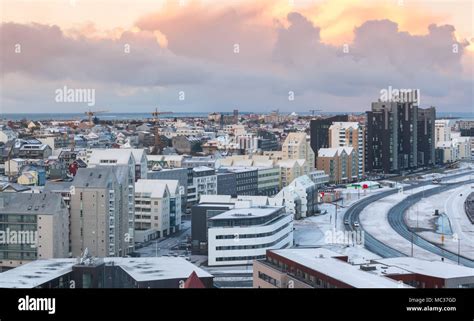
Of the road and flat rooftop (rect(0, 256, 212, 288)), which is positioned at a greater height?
flat rooftop (rect(0, 256, 212, 288))

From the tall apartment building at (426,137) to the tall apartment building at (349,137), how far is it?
12.9ft

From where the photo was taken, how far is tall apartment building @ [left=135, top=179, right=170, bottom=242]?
1109 centimetres

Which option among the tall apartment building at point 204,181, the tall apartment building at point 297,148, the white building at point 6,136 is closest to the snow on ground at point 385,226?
the tall apartment building at point 297,148

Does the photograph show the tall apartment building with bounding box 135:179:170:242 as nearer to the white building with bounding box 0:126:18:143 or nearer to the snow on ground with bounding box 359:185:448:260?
the snow on ground with bounding box 359:185:448:260

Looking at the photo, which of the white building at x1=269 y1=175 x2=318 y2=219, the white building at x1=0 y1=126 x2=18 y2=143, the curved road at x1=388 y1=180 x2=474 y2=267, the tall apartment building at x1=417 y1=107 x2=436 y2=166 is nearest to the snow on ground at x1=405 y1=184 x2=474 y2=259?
the curved road at x1=388 y1=180 x2=474 y2=267

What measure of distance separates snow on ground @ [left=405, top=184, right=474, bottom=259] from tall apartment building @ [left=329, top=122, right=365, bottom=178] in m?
4.47

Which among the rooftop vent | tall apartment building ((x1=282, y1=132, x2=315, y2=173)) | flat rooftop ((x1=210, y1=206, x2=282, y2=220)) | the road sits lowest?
the road

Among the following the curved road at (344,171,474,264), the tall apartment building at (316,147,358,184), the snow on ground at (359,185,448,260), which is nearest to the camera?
the curved road at (344,171,474,264)

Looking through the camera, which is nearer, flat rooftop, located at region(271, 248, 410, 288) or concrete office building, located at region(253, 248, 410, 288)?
flat rooftop, located at region(271, 248, 410, 288)

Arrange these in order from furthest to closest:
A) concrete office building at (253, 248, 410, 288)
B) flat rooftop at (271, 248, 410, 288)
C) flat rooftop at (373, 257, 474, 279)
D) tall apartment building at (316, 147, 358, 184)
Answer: tall apartment building at (316, 147, 358, 184)
flat rooftop at (373, 257, 474, 279)
concrete office building at (253, 248, 410, 288)
flat rooftop at (271, 248, 410, 288)

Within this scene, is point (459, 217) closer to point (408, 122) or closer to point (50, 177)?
point (50, 177)

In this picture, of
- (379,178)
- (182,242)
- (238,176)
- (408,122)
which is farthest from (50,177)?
(408,122)

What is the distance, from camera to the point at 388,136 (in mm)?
24203

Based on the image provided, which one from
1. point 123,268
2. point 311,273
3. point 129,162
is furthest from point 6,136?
point 311,273
